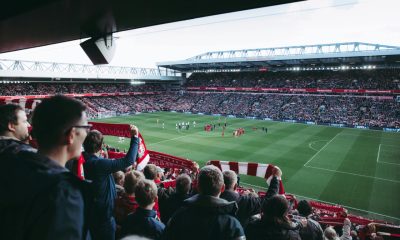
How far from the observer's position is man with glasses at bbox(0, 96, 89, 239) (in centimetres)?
137

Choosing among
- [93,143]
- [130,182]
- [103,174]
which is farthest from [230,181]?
[93,143]

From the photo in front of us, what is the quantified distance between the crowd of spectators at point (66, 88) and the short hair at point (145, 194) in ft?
181

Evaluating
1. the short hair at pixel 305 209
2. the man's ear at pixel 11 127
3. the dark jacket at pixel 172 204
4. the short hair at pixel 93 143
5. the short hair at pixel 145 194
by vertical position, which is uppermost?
the man's ear at pixel 11 127

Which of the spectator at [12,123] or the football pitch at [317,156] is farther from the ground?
the spectator at [12,123]

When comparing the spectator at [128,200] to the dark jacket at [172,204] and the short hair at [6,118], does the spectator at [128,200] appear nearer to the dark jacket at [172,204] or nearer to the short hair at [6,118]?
the dark jacket at [172,204]

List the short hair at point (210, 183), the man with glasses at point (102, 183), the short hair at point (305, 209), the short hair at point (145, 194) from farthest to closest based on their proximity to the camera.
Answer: the short hair at point (305, 209) < the man with glasses at point (102, 183) < the short hair at point (145, 194) < the short hair at point (210, 183)

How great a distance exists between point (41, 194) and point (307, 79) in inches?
2482

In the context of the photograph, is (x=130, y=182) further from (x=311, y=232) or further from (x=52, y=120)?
(x=311, y=232)

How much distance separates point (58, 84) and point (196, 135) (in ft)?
132

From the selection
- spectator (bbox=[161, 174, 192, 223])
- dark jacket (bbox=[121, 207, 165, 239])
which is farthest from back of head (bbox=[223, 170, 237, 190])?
dark jacket (bbox=[121, 207, 165, 239])

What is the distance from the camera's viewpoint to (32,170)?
59.0 inches

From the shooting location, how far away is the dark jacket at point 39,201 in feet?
4.50

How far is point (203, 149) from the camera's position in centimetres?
2623

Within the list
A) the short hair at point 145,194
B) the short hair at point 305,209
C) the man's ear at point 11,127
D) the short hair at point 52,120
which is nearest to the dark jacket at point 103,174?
the short hair at point 145,194
